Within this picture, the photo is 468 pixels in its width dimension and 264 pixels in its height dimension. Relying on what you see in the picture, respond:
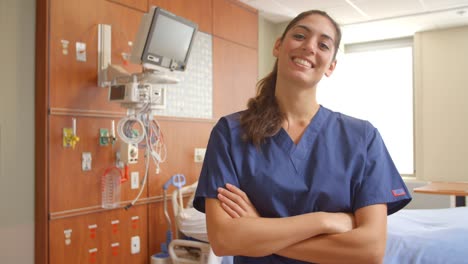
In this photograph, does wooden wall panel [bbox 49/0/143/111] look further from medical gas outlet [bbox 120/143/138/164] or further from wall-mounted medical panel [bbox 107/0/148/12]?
medical gas outlet [bbox 120/143/138/164]

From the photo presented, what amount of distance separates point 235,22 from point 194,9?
638mm

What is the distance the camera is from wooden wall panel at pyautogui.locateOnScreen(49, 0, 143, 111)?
8.57 feet

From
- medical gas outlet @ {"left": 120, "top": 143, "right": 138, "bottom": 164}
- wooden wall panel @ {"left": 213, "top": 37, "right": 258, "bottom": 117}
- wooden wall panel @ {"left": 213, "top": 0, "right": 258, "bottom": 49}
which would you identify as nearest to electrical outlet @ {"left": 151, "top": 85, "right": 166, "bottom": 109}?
medical gas outlet @ {"left": 120, "top": 143, "right": 138, "bottom": 164}

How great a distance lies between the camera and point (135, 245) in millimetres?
3119

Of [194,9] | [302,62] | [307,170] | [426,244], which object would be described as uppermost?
[194,9]

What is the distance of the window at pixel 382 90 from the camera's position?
5367mm

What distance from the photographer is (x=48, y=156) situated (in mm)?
2566

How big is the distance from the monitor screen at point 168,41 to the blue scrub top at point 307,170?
1.54 metres

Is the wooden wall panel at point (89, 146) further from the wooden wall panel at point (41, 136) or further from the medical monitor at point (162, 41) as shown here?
the medical monitor at point (162, 41)

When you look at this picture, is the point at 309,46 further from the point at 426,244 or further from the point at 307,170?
the point at 426,244

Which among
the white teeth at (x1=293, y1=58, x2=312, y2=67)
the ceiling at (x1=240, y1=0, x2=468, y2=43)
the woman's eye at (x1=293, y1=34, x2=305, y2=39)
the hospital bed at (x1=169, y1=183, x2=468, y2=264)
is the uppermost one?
the ceiling at (x1=240, y1=0, x2=468, y2=43)

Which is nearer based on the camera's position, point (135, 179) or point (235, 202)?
point (235, 202)

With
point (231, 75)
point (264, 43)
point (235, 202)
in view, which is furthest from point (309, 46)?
point (264, 43)
